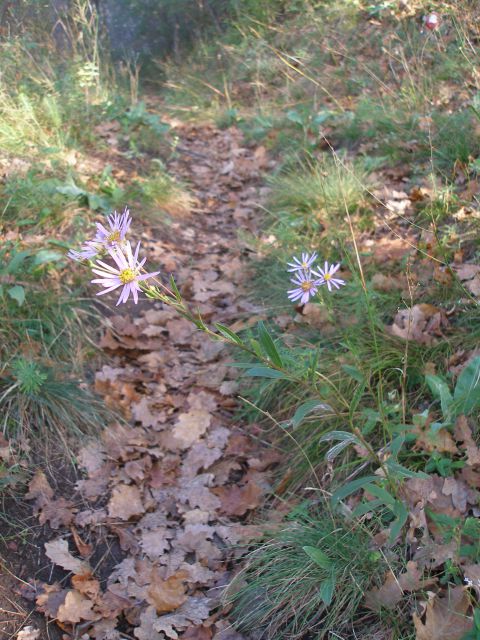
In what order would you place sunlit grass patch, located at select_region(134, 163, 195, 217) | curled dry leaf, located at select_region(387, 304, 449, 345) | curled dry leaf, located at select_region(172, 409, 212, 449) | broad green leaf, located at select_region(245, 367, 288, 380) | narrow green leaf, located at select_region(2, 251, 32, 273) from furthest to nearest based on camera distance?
1. sunlit grass patch, located at select_region(134, 163, 195, 217)
2. narrow green leaf, located at select_region(2, 251, 32, 273)
3. curled dry leaf, located at select_region(172, 409, 212, 449)
4. curled dry leaf, located at select_region(387, 304, 449, 345)
5. broad green leaf, located at select_region(245, 367, 288, 380)

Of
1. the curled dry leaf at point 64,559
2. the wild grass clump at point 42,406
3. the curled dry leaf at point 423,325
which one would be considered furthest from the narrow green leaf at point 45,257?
the curled dry leaf at point 423,325

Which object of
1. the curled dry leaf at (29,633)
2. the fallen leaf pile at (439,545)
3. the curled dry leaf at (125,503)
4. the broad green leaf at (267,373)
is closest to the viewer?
the broad green leaf at (267,373)

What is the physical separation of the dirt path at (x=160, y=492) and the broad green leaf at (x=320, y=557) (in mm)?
378

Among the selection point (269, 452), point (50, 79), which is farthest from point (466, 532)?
point (50, 79)

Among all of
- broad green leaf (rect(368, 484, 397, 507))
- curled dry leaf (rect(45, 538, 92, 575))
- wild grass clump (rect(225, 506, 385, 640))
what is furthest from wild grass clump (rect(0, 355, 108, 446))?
broad green leaf (rect(368, 484, 397, 507))

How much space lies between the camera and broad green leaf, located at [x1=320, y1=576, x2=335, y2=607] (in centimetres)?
163

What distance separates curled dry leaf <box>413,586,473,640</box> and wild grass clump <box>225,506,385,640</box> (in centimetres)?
22

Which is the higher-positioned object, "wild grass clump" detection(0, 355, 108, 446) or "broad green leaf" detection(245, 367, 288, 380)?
"broad green leaf" detection(245, 367, 288, 380)

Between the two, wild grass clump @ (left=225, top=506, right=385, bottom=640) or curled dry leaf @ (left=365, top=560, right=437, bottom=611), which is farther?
wild grass clump @ (left=225, top=506, right=385, bottom=640)

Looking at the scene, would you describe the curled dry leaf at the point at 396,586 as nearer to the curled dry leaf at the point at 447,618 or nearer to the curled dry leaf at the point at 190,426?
the curled dry leaf at the point at 447,618

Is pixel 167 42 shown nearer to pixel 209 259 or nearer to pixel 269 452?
pixel 209 259

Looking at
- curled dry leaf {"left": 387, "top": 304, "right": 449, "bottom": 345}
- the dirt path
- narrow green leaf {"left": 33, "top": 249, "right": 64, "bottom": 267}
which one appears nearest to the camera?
the dirt path

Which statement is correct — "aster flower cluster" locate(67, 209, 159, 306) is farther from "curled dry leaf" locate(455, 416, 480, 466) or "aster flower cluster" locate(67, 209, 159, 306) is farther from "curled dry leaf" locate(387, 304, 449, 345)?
"curled dry leaf" locate(387, 304, 449, 345)

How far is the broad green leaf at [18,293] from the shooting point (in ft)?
9.22
